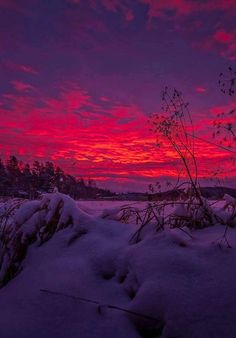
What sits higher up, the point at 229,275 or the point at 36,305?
the point at 229,275

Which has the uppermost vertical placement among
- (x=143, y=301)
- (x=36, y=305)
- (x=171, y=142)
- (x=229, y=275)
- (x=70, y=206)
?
(x=171, y=142)

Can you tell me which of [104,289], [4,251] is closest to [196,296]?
[104,289]

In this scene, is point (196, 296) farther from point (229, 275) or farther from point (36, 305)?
point (36, 305)

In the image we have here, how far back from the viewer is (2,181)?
151 ft

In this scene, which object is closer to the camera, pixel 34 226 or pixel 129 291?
pixel 129 291

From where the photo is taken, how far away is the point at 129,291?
1662 millimetres

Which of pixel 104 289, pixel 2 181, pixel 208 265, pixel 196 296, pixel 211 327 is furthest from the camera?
pixel 2 181

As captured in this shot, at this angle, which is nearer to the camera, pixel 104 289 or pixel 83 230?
pixel 104 289

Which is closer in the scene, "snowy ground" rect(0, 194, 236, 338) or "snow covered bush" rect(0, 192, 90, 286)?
"snowy ground" rect(0, 194, 236, 338)

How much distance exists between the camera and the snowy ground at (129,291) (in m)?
1.36

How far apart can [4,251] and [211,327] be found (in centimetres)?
182

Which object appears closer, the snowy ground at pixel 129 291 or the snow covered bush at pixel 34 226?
the snowy ground at pixel 129 291

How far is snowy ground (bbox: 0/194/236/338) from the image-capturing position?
1.36m

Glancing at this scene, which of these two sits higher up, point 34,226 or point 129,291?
point 34,226
